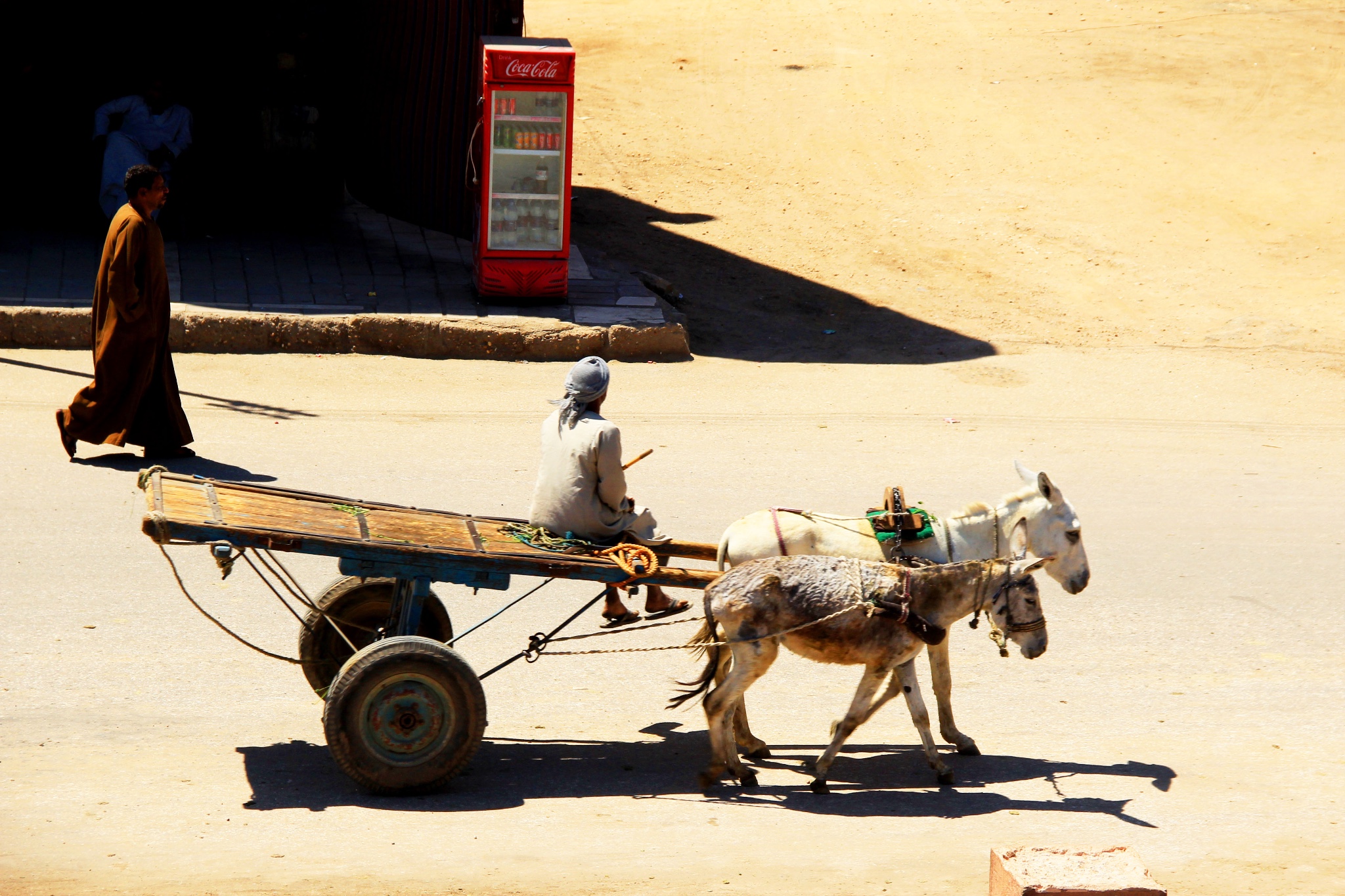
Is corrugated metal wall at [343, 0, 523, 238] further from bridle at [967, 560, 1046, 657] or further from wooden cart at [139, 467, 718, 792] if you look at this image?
bridle at [967, 560, 1046, 657]

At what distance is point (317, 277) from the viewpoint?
13547mm

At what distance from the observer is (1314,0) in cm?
2652

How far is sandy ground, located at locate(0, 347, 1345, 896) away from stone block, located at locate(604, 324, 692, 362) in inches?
36.4

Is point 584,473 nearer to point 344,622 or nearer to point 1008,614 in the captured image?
point 344,622

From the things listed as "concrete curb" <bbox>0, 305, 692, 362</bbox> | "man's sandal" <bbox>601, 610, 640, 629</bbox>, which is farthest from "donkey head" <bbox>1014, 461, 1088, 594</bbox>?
"concrete curb" <bbox>0, 305, 692, 362</bbox>

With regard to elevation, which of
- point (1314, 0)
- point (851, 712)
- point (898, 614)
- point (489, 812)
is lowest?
point (489, 812)

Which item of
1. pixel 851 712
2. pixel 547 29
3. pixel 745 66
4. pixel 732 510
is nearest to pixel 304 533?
pixel 851 712

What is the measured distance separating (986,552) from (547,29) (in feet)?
68.6

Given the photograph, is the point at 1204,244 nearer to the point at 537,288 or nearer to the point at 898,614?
the point at 537,288

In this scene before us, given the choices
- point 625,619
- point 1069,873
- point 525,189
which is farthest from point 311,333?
point 1069,873

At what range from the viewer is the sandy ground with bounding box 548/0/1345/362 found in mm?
14961

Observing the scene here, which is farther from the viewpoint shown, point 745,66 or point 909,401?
point 745,66

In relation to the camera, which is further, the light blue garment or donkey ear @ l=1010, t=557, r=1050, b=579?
the light blue garment

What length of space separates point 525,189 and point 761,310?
2.80 metres
